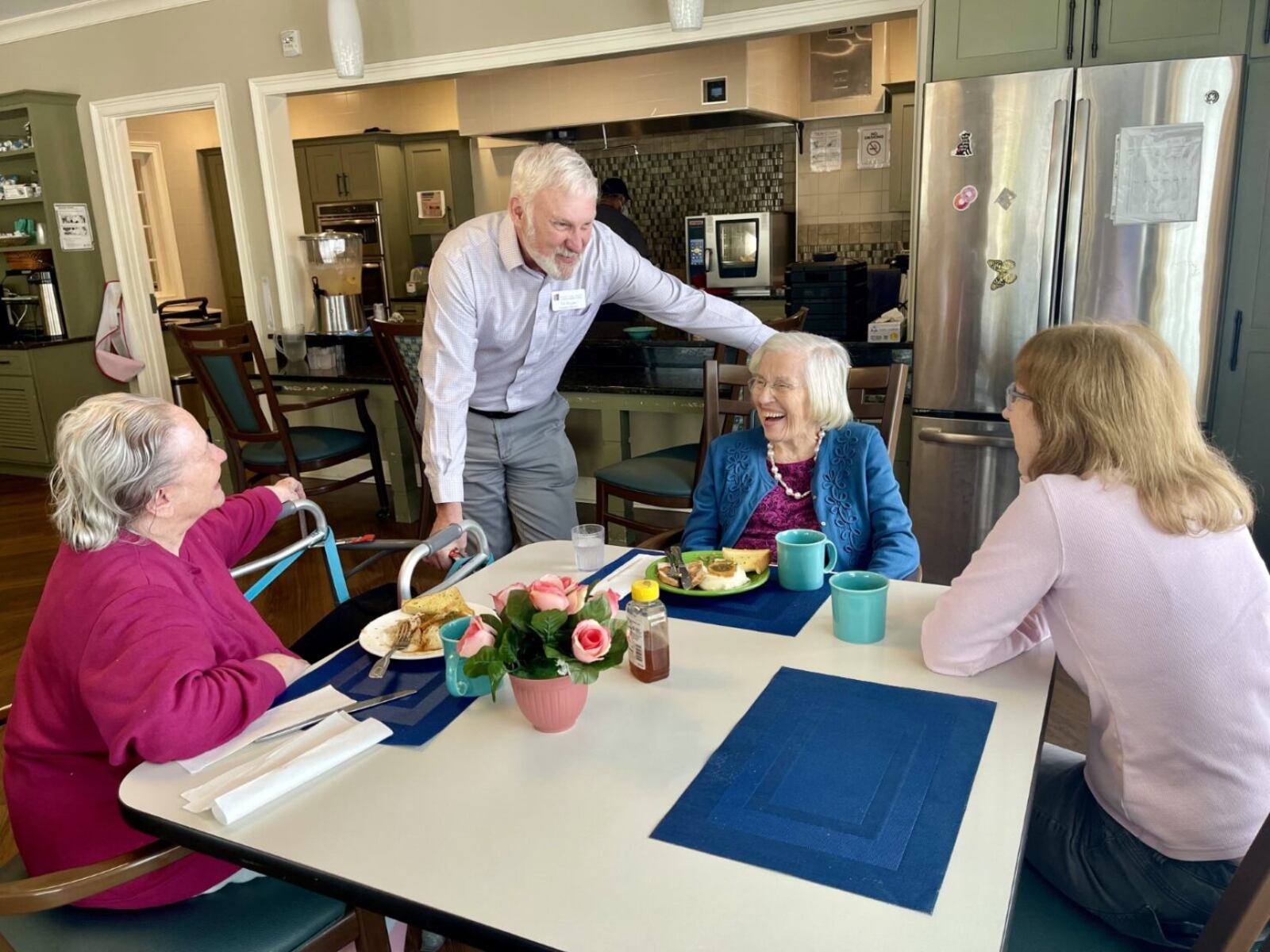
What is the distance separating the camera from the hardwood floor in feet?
8.79

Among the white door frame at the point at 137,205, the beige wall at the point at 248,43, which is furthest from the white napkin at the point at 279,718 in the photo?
the white door frame at the point at 137,205

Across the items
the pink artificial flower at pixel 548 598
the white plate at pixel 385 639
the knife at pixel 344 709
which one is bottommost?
the knife at pixel 344 709

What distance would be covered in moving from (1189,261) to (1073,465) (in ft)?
7.60

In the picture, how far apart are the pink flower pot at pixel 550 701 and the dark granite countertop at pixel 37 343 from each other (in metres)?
5.96

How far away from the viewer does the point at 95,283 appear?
19.8 ft

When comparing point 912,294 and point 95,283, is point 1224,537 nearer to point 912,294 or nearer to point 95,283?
point 912,294

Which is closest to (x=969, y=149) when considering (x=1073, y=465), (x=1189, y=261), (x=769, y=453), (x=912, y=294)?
(x=912, y=294)

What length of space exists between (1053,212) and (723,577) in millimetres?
2272

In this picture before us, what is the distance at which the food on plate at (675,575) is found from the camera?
1666 millimetres

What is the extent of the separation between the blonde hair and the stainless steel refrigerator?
2.13 metres

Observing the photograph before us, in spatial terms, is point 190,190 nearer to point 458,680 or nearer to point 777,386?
point 777,386

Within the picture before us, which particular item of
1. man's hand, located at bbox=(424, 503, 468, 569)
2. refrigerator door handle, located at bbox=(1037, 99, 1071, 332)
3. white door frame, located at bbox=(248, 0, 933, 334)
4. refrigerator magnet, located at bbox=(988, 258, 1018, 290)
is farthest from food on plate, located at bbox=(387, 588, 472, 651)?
white door frame, located at bbox=(248, 0, 933, 334)

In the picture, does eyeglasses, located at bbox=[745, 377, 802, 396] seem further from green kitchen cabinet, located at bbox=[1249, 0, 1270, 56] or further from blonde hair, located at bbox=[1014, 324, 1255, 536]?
green kitchen cabinet, located at bbox=[1249, 0, 1270, 56]

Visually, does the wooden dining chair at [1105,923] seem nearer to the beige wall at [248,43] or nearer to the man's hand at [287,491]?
the man's hand at [287,491]
